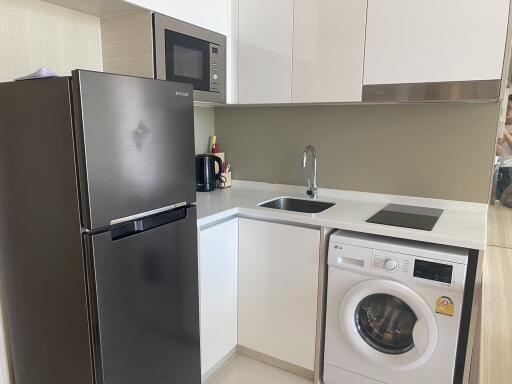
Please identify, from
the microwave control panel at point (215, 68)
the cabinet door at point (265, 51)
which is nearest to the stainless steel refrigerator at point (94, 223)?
the microwave control panel at point (215, 68)

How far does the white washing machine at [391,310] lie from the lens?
162 cm

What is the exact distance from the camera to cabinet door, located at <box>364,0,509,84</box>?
1.69m

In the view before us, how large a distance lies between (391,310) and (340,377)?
1.52 ft

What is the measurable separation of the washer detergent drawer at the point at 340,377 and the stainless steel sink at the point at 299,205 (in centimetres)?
88

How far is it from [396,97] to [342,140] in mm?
543

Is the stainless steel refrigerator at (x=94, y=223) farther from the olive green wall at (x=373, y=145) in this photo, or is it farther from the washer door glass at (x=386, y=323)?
the olive green wall at (x=373, y=145)

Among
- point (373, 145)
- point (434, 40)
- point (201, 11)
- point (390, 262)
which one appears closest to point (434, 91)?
point (434, 40)

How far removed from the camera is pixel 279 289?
2.06 metres

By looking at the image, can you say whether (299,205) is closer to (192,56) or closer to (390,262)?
(390,262)

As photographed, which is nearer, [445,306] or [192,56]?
[445,306]

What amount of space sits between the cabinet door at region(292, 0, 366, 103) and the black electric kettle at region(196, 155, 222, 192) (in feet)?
2.33

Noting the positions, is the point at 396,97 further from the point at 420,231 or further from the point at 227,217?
the point at 227,217

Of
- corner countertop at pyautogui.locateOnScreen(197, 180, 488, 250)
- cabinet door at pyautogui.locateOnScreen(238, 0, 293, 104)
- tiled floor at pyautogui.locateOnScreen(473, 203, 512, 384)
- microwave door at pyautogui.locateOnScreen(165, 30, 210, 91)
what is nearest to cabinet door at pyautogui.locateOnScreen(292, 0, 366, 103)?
cabinet door at pyautogui.locateOnScreen(238, 0, 293, 104)

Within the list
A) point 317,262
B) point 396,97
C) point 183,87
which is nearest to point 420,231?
point 317,262
